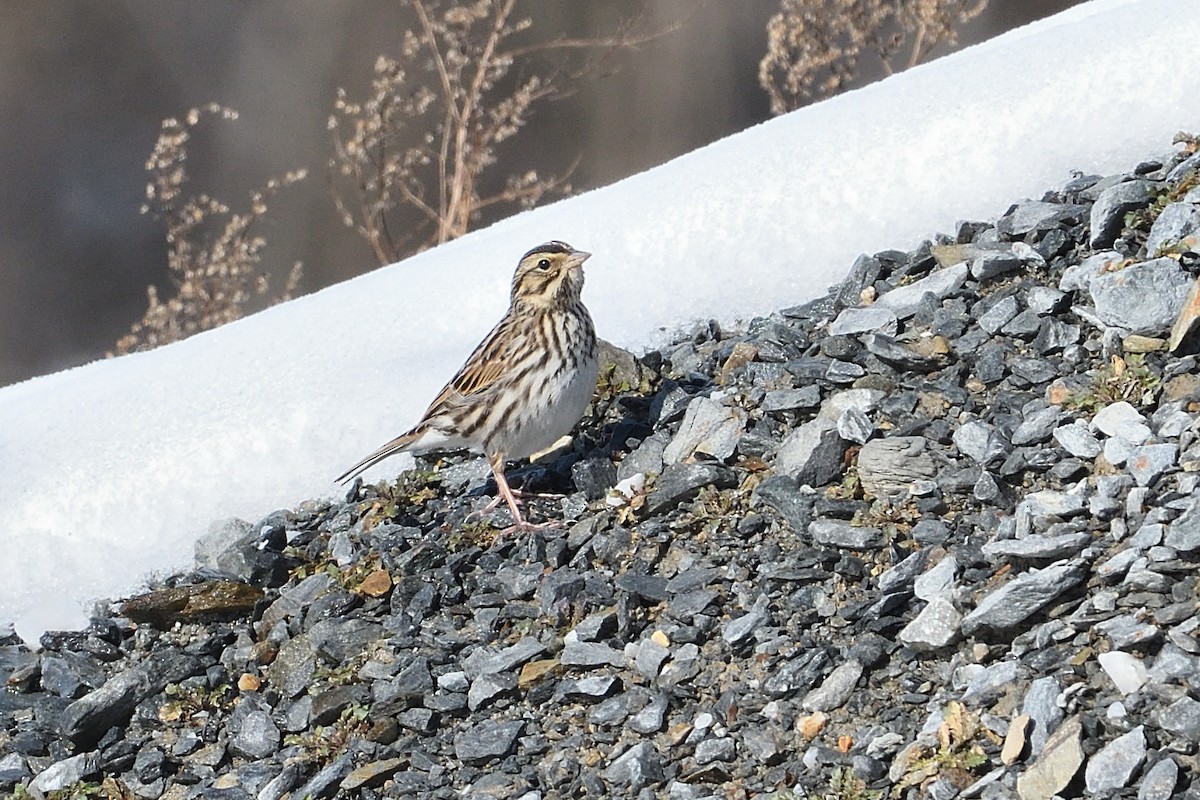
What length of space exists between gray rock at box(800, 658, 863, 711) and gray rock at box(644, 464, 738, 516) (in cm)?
98

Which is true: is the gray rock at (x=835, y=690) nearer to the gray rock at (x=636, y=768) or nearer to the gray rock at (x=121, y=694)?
the gray rock at (x=636, y=768)

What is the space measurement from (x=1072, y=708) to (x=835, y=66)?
7051 mm

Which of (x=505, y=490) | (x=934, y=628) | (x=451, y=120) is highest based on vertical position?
(x=451, y=120)

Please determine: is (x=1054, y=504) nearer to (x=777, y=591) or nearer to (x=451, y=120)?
(x=777, y=591)

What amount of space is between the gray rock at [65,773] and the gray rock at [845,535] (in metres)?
2.20

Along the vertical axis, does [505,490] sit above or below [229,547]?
below

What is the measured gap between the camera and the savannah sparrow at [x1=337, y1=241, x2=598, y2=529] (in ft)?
16.3

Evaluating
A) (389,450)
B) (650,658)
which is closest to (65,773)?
(389,450)

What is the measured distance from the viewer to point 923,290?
4.87 metres

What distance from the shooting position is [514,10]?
14398 mm

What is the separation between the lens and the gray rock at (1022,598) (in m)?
3.49

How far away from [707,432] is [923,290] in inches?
33.8

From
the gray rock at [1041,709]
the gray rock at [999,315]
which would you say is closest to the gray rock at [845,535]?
the gray rock at [1041,709]

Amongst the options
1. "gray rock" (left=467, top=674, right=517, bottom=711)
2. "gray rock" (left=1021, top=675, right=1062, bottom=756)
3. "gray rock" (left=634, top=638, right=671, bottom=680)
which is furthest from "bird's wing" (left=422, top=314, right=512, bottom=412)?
"gray rock" (left=1021, top=675, right=1062, bottom=756)
